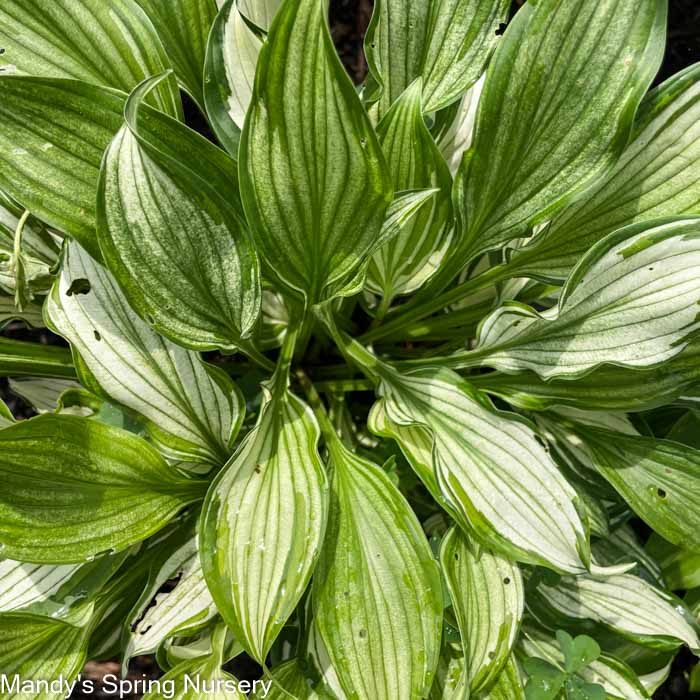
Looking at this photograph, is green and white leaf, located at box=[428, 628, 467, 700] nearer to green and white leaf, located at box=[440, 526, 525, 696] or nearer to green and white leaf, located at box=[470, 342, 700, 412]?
→ green and white leaf, located at box=[440, 526, 525, 696]

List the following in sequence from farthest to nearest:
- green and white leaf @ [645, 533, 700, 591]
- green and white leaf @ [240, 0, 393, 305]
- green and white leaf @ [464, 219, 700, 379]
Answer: green and white leaf @ [645, 533, 700, 591] → green and white leaf @ [464, 219, 700, 379] → green and white leaf @ [240, 0, 393, 305]

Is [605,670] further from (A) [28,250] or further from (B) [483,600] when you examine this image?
(A) [28,250]

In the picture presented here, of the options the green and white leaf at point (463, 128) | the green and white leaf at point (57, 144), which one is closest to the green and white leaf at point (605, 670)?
the green and white leaf at point (463, 128)

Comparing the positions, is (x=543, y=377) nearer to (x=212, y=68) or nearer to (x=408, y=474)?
(x=408, y=474)

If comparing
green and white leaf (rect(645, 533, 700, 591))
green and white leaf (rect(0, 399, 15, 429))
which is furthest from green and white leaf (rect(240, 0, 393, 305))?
green and white leaf (rect(645, 533, 700, 591))

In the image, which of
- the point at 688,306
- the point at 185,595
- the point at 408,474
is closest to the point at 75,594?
the point at 185,595

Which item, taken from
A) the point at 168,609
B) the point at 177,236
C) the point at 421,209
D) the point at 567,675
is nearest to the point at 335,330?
the point at 421,209

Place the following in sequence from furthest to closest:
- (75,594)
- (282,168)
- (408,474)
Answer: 1. (408,474)
2. (75,594)
3. (282,168)
